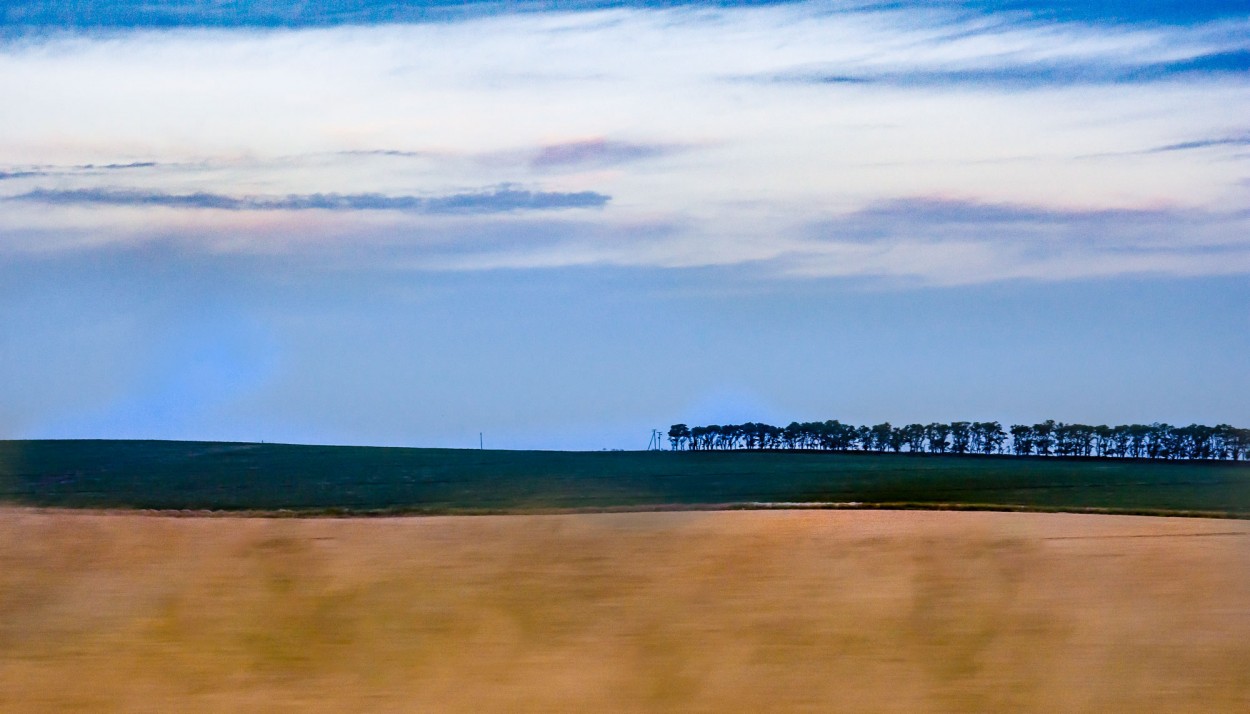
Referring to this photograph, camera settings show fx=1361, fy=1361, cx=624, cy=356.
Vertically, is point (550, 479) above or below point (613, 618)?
above

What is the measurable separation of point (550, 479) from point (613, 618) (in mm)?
10018

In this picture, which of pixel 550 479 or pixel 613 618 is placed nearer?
pixel 613 618

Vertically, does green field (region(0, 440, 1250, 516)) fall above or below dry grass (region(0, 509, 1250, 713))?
above

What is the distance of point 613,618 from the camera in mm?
7789

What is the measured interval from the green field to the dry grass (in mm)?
3032

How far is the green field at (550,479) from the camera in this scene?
13.9 metres

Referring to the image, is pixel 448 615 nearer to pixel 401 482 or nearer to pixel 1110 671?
pixel 1110 671

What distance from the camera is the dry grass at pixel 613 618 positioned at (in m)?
6.57

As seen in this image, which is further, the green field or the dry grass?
the green field

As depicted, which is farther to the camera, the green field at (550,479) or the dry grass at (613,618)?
the green field at (550,479)

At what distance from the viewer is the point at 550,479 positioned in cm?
1777

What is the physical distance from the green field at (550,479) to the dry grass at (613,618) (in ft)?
9.95

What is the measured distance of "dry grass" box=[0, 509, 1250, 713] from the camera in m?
6.57

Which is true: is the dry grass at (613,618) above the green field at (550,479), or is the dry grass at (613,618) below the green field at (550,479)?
below
